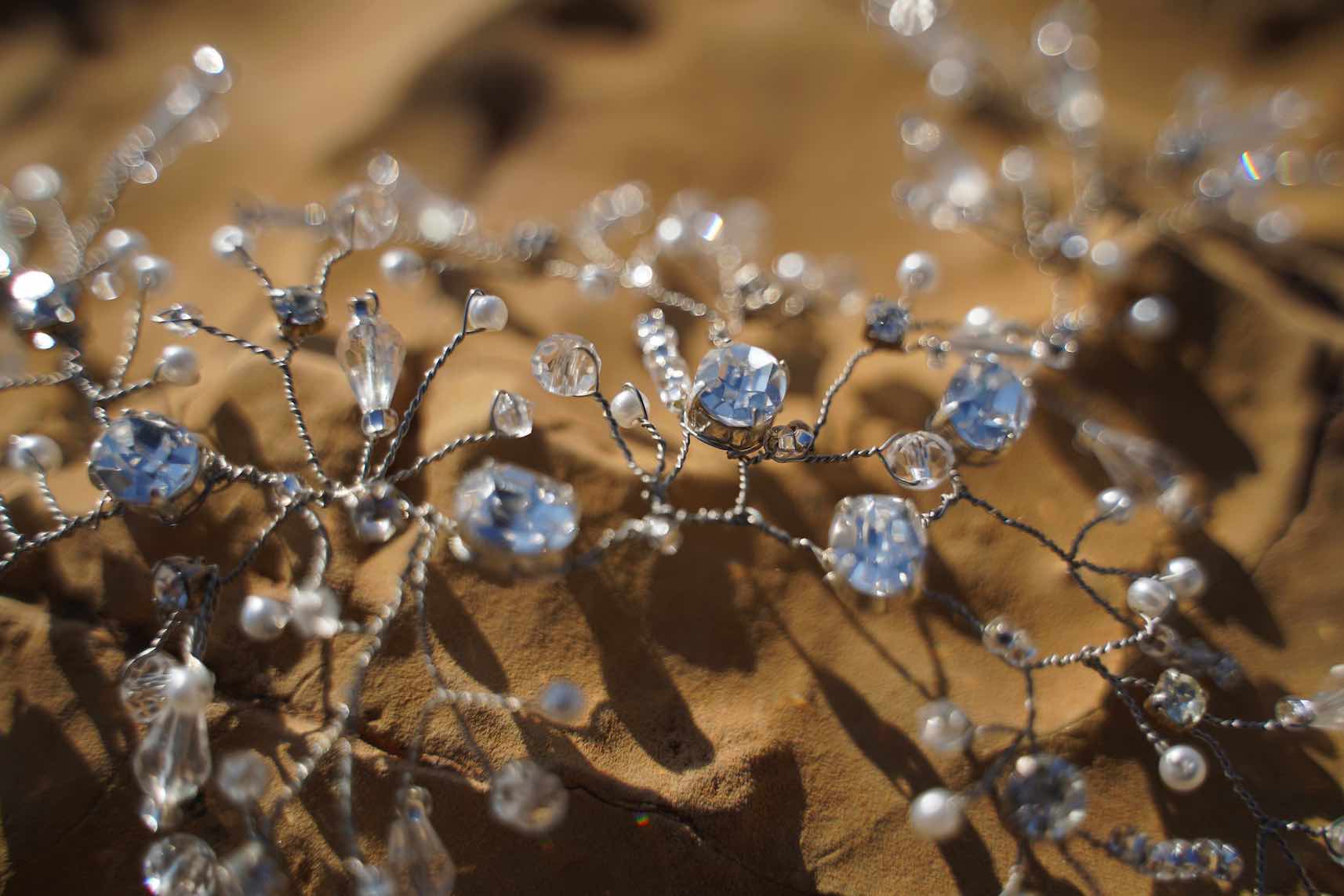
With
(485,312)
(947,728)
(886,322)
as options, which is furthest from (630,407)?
(947,728)

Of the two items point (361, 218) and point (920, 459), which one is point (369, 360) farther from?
point (920, 459)

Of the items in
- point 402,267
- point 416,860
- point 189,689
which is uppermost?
point 402,267

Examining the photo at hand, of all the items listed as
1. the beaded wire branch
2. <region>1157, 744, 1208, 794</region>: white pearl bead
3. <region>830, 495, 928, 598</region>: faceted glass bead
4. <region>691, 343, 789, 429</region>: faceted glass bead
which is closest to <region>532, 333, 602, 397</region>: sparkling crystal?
the beaded wire branch

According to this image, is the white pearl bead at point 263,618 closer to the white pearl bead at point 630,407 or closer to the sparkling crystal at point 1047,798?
the white pearl bead at point 630,407

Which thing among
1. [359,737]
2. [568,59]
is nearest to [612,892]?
[359,737]

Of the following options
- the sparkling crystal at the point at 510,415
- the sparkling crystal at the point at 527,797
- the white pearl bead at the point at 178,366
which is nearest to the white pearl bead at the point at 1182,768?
the sparkling crystal at the point at 527,797

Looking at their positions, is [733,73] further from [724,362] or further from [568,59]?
[724,362]
